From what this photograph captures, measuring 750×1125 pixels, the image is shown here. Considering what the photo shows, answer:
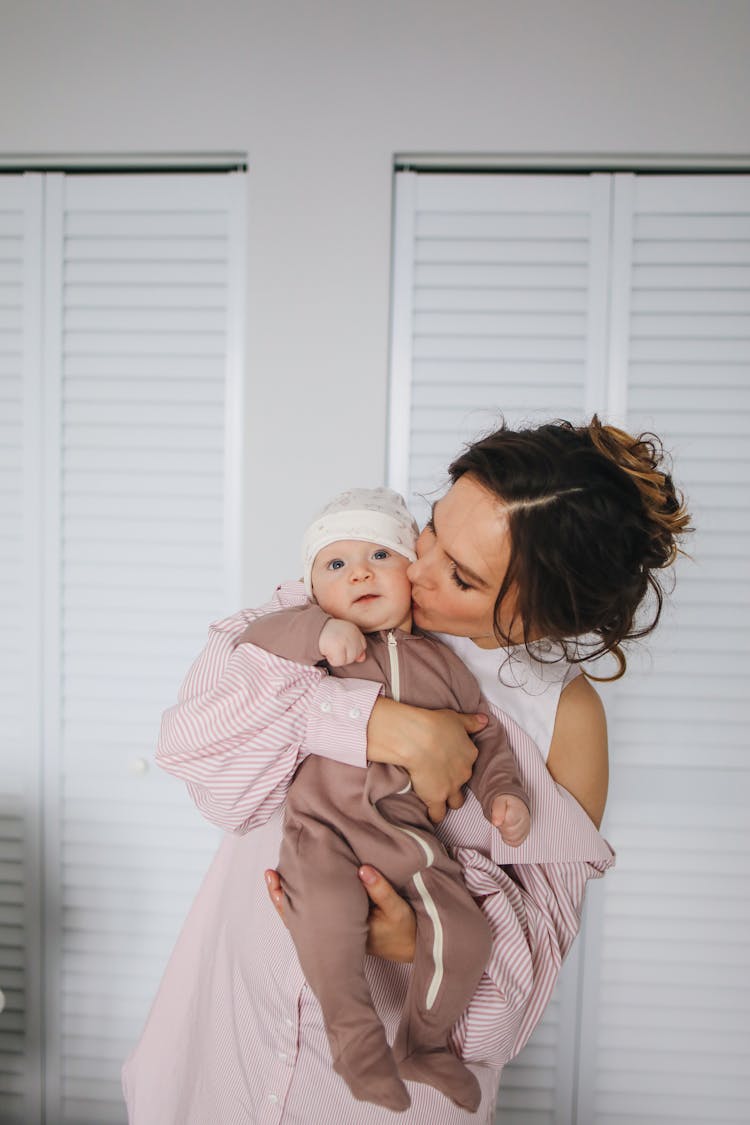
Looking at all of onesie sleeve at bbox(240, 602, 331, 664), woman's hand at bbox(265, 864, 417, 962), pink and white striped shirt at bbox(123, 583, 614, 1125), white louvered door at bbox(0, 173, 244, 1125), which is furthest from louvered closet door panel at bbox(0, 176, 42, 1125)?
woman's hand at bbox(265, 864, 417, 962)

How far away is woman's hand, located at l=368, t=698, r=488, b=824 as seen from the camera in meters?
0.85

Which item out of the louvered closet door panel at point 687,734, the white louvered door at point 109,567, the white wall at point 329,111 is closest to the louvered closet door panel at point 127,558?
the white louvered door at point 109,567

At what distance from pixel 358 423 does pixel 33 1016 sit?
1587 millimetres

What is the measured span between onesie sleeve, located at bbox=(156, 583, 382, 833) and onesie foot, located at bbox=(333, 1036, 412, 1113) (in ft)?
0.96

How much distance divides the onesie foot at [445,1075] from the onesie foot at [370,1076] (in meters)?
0.05

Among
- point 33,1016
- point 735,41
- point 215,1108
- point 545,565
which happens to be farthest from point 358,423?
point 33,1016

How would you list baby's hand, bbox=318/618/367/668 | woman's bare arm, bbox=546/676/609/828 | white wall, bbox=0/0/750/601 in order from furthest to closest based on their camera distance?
white wall, bbox=0/0/750/601 → woman's bare arm, bbox=546/676/609/828 → baby's hand, bbox=318/618/367/668

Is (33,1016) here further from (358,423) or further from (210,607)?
(358,423)

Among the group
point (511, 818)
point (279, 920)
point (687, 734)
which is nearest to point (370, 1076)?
point (279, 920)

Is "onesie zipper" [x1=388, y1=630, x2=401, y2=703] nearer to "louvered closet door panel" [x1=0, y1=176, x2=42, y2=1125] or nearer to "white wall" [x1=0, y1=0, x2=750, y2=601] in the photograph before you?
"white wall" [x1=0, y1=0, x2=750, y2=601]

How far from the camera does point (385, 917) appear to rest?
0.85m

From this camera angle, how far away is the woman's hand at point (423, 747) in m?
0.85

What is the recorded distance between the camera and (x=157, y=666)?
1.62m

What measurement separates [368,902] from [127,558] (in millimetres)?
1046
